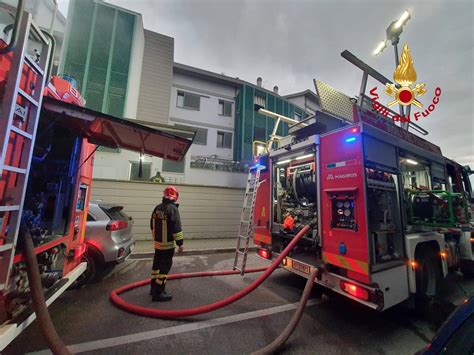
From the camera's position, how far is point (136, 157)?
38.1ft

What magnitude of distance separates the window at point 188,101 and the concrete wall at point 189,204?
9344 millimetres

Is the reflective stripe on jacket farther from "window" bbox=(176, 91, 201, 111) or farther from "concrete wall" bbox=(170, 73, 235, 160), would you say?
"window" bbox=(176, 91, 201, 111)

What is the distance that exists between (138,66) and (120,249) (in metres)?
12.7

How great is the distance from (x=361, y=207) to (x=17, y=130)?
11.4 feet

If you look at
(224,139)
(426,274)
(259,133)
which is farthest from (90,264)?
(259,133)

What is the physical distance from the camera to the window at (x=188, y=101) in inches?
639

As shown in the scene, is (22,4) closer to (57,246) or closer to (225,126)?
(57,246)

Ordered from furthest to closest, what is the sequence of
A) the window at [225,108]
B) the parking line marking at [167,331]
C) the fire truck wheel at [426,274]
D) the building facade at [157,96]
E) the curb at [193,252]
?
the window at [225,108] < the building facade at [157,96] < the curb at [193,252] < the fire truck wheel at [426,274] < the parking line marking at [167,331]

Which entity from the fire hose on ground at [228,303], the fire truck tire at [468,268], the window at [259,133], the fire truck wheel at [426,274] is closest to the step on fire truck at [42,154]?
the fire hose on ground at [228,303]

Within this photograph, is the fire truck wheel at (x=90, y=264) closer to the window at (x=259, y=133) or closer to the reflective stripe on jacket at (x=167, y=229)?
the reflective stripe on jacket at (x=167, y=229)

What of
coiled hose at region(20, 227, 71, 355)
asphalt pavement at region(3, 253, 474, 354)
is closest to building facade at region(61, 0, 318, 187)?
asphalt pavement at region(3, 253, 474, 354)

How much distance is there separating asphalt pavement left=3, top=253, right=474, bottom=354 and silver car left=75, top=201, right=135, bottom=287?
30cm

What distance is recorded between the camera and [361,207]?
269cm

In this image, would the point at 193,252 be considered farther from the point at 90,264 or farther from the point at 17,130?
the point at 17,130
